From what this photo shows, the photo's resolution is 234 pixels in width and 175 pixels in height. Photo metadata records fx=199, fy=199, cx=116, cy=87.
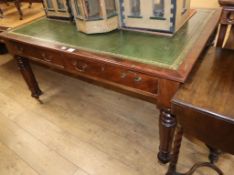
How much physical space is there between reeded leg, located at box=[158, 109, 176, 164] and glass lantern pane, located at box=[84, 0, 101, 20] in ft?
2.19

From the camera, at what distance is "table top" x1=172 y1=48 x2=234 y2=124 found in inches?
28.9

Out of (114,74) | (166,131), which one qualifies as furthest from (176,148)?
(114,74)

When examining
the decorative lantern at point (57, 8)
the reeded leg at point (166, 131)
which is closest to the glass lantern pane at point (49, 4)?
the decorative lantern at point (57, 8)

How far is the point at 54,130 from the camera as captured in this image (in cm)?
162

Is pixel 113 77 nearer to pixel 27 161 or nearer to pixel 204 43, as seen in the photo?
pixel 204 43

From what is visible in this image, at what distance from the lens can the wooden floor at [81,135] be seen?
1.32m

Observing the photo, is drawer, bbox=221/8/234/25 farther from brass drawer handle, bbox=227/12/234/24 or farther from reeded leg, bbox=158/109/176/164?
reeded leg, bbox=158/109/176/164

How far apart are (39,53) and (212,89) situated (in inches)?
43.2

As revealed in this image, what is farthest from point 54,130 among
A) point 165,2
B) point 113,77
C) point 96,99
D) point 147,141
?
point 165,2

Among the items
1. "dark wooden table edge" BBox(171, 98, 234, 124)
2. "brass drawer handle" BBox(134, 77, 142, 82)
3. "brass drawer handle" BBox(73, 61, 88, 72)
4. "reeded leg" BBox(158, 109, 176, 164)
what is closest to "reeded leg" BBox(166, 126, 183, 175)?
"reeded leg" BBox(158, 109, 176, 164)

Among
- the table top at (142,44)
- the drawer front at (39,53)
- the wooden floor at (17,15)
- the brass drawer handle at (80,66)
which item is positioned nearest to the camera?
the table top at (142,44)

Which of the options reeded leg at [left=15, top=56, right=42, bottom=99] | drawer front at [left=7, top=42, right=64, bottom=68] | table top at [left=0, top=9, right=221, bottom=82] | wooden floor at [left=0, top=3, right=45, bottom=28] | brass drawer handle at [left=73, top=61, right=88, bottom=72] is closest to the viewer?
table top at [left=0, top=9, right=221, bottom=82]

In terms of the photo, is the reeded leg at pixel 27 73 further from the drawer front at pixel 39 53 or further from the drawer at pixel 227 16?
the drawer at pixel 227 16

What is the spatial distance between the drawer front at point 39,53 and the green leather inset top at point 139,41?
0.25 feet
